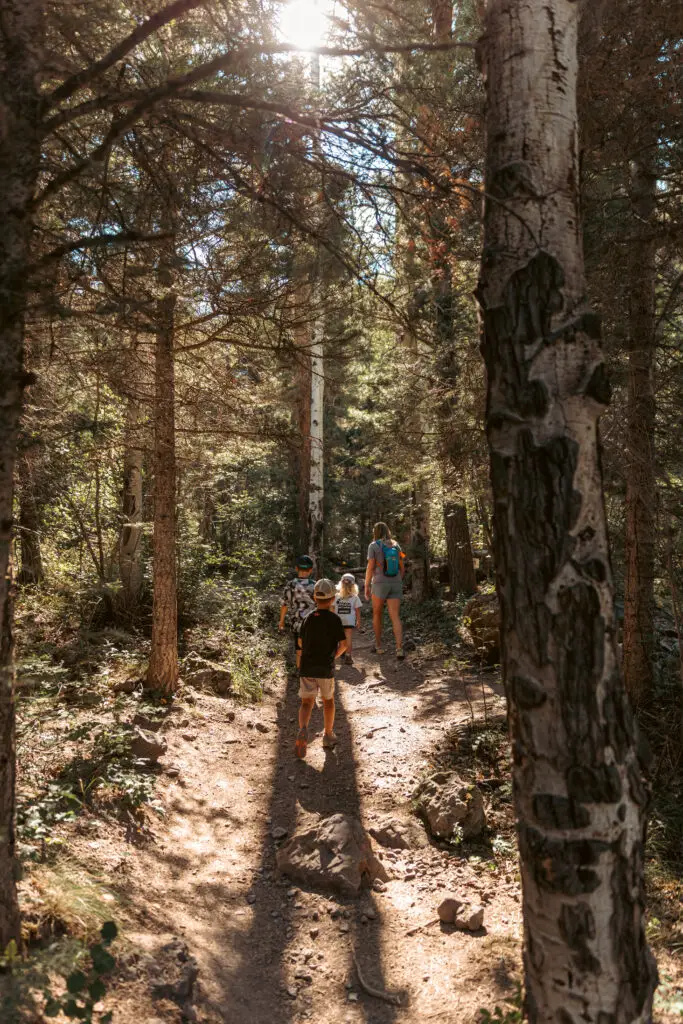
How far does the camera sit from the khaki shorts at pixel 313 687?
738 cm

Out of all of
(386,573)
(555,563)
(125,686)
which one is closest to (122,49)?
(555,563)

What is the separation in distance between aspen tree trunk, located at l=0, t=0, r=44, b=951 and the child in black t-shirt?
168 inches

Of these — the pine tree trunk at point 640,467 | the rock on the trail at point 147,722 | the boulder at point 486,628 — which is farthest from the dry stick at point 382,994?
the boulder at point 486,628

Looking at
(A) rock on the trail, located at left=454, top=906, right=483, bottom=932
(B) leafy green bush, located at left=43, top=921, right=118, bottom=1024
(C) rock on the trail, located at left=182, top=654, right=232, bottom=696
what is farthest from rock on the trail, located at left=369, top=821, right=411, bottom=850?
(C) rock on the trail, located at left=182, top=654, right=232, bottom=696

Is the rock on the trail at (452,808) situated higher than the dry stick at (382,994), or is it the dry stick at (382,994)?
the rock on the trail at (452,808)

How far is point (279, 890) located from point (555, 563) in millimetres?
4230

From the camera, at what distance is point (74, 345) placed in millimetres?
5562

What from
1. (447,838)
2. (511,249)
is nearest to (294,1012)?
(447,838)

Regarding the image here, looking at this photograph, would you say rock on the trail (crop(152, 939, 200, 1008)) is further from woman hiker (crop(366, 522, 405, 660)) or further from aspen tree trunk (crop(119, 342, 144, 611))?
woman hiker (crop(366, 522, 405, 660))

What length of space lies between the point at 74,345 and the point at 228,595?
653 cm

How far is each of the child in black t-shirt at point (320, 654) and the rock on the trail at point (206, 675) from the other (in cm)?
200

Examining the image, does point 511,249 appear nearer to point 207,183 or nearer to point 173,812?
point 207,183

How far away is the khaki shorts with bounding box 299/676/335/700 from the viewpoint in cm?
738

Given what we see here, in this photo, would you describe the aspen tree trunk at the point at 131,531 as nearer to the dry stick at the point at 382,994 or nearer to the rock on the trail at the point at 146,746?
the rock on the trail at the point at 146,746
